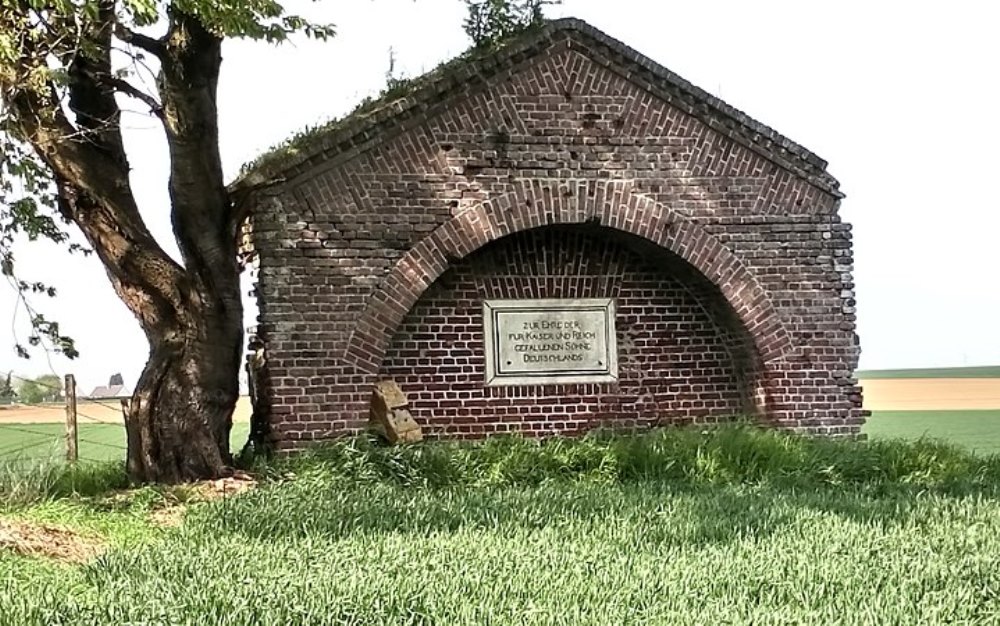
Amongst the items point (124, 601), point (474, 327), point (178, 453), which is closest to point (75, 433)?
point (178, 453)

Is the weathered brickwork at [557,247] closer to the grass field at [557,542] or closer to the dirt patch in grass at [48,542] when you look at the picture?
the grass field at [557,542]

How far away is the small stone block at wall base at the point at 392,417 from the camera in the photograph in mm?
11242

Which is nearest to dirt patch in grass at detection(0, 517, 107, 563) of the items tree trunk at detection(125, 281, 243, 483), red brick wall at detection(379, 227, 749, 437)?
tree trunk at detection(125, 281, 243, 483)

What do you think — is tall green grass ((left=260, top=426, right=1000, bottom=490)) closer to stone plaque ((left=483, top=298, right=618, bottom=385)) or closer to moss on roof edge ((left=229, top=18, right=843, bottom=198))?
stone plaque ((left=483, top=298, right=618, bottom=385))

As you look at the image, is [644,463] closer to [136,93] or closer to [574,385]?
[574,385]

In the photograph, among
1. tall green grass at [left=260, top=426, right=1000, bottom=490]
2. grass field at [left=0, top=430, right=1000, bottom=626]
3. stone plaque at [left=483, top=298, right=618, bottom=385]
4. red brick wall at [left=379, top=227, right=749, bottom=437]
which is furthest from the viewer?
stone plaque at [left=483, top=298, right=618, bottom=385]

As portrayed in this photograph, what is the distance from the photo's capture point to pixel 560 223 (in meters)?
11.8

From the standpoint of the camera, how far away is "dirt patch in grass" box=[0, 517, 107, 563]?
7227 mm

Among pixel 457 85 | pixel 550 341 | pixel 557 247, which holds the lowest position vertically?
pixel 550 341

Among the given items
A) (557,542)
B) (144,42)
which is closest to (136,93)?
(144,42)

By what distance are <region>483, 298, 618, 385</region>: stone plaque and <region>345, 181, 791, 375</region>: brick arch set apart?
1.04 meters

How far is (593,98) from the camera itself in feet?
39.8

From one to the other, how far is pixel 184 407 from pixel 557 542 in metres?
4.96

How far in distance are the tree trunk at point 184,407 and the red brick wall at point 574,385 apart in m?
2.00
